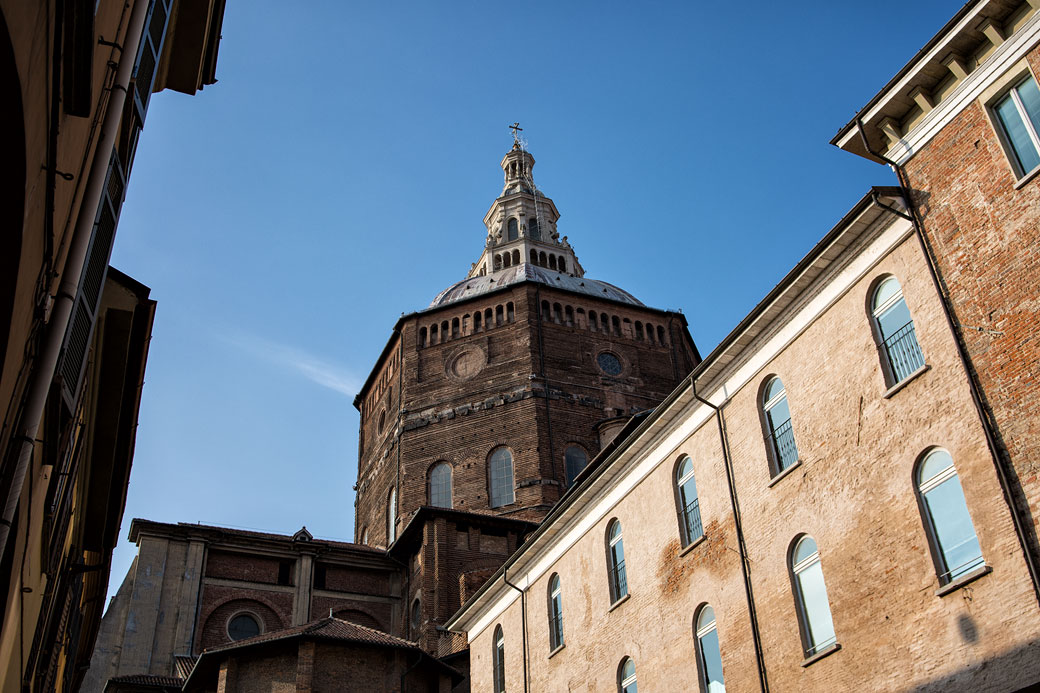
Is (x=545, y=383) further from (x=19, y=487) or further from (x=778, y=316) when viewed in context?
(x=19, y=487)

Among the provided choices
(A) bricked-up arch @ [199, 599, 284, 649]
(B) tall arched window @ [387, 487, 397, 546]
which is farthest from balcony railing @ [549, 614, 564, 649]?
(B) tall arched window @ [387, 487, 397, 546]

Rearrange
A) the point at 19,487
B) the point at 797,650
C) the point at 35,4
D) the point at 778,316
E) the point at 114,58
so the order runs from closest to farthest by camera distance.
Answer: the point at 35,4, the point at 19,487, the point at 114,58, the point at 797,650, the point at 778,316

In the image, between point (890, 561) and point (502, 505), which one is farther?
point (502, 505)

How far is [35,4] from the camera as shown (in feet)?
18.2

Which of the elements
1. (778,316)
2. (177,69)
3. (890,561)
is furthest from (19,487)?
(778,316)

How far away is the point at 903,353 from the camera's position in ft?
40.5

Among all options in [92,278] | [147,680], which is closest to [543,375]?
[147,680]

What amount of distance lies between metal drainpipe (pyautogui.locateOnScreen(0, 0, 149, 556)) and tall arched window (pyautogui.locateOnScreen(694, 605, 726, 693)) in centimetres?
1038

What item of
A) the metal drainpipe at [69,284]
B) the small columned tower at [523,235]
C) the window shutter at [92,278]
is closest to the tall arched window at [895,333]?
the window shutter at [92,278]

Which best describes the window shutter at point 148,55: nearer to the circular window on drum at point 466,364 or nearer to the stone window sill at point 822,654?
the stone window sill at point 822,654

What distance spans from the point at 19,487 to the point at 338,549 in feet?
98.8

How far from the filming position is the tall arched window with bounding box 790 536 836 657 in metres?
12.5

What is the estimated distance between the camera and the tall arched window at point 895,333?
40.0 ft

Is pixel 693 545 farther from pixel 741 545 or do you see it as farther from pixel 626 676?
pixel 626 676
